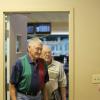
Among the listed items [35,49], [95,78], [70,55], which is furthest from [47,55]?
[95,78]

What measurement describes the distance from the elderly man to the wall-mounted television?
8.48 ft

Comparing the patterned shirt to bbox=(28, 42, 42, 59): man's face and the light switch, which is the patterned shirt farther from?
the light switch

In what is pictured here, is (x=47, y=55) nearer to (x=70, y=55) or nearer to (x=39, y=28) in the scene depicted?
(x=70, y=55)

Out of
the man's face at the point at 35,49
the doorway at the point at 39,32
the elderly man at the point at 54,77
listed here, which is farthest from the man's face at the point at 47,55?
the man's face at the point at 35,49

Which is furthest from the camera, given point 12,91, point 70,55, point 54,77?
point 54,77

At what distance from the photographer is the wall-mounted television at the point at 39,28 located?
5.92 m

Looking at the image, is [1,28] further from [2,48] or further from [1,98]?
[1,98]

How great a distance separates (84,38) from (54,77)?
93 cm

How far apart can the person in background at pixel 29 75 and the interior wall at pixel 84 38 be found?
1.36 ft

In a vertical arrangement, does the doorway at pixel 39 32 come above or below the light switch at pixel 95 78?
above

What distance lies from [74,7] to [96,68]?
66 centimetres

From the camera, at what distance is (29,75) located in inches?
108

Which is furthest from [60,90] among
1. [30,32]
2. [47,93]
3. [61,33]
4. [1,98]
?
[61,33]

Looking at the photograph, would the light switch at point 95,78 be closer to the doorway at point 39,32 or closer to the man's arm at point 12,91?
the man's arm at point 12,91
